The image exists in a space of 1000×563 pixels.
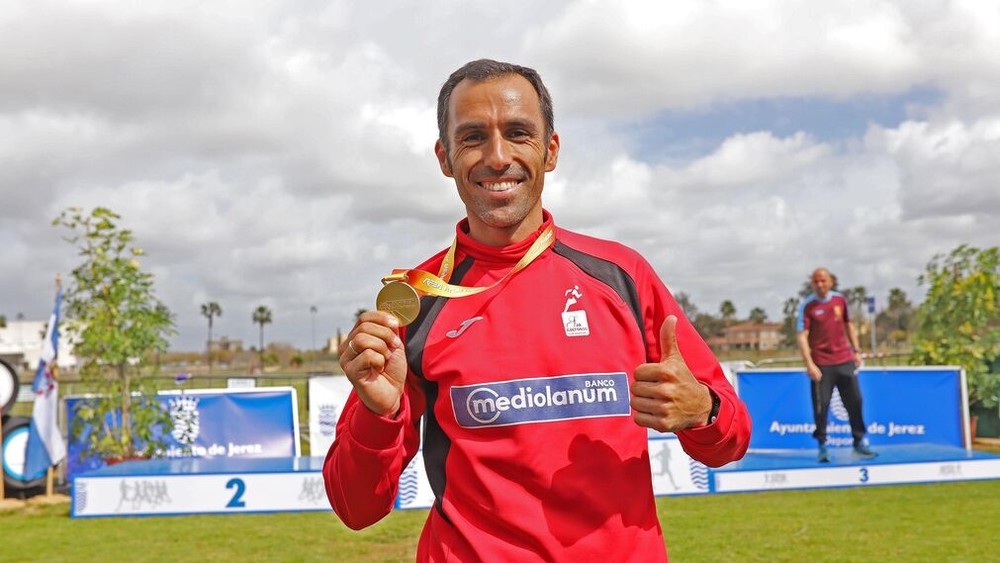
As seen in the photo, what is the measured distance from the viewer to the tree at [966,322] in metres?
15.4

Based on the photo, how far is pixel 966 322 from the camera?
1589cm

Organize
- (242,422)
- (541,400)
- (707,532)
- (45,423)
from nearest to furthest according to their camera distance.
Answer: (541,400) → (707,532) → (45,423) → (242,422)

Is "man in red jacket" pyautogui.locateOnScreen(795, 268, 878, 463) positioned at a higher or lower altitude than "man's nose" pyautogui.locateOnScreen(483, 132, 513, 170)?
lower

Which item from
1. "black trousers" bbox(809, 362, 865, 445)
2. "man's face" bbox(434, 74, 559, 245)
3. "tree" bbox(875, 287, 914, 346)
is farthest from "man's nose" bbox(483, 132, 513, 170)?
"tree" bbox(875, 287, 914, 346)

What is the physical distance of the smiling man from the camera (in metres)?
2.14

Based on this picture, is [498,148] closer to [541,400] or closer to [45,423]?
[541,400]

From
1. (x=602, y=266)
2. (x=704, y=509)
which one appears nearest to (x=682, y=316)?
(x=602, y=266)

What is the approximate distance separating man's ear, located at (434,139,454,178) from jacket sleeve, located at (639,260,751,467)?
2.08 feet

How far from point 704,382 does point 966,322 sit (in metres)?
15.8

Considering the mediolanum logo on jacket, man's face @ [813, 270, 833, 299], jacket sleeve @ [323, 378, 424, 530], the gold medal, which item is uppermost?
man's face @ [813, 270, 833, 299]

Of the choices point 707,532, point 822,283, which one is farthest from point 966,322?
point 707,532

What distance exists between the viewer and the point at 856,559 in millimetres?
7617

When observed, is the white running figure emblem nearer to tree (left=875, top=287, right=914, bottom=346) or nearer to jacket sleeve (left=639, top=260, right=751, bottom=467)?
jacket sleeve (left=639, top=260, right=751, bottom=467)

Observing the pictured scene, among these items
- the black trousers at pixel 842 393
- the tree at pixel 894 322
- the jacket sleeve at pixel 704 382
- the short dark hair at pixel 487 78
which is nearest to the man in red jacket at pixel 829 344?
the black trousers at pixel 842 393
